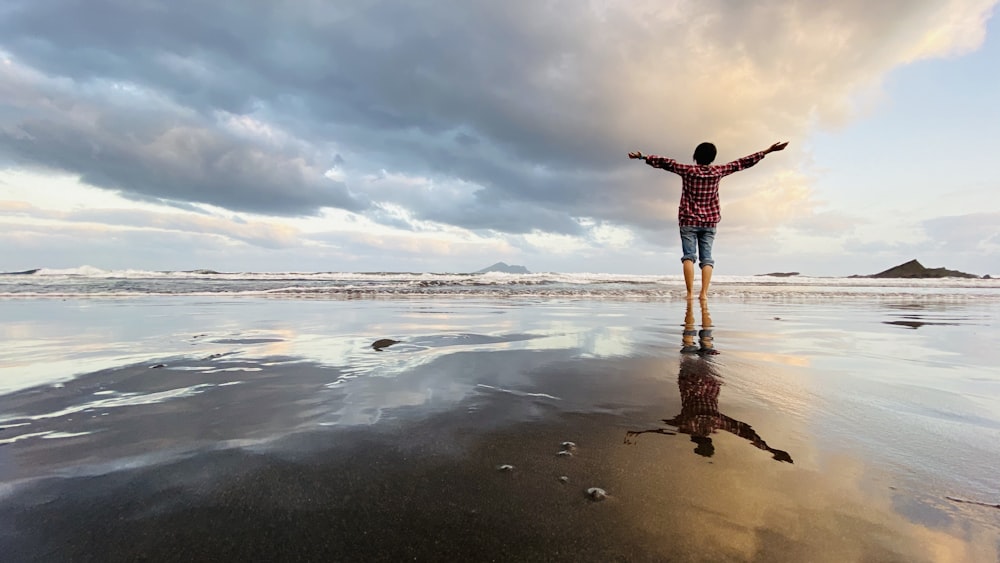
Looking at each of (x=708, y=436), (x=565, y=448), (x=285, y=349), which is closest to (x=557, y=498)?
(x=565, y=448)

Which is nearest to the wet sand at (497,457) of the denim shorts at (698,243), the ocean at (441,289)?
the denim shorts at (698,243)

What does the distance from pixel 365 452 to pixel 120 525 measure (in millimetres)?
741

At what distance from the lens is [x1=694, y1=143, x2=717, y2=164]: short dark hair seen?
6.25 metres

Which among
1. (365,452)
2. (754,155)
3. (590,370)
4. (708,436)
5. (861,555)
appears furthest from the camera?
(754,155)

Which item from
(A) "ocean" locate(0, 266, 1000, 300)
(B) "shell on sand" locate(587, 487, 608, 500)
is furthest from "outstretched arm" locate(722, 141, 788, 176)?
(A) "ocean" locate(0, 266, 1000, 300)

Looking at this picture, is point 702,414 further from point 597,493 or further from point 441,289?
point 441,289

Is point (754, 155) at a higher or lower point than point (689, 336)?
higher

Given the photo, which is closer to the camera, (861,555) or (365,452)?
(861,555)

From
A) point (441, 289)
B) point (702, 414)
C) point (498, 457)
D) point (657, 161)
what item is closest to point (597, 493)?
point (498, 457)

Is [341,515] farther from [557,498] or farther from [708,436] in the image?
[708,436]

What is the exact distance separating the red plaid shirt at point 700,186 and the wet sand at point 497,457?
3089 mm

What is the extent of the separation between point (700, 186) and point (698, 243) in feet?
2.83

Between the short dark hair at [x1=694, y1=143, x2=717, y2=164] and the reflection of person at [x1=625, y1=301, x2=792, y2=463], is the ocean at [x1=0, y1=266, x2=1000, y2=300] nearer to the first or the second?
the short dark hair at [x1=694, y1=143, x2=717, y2=164]

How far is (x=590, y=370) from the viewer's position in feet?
10.8
